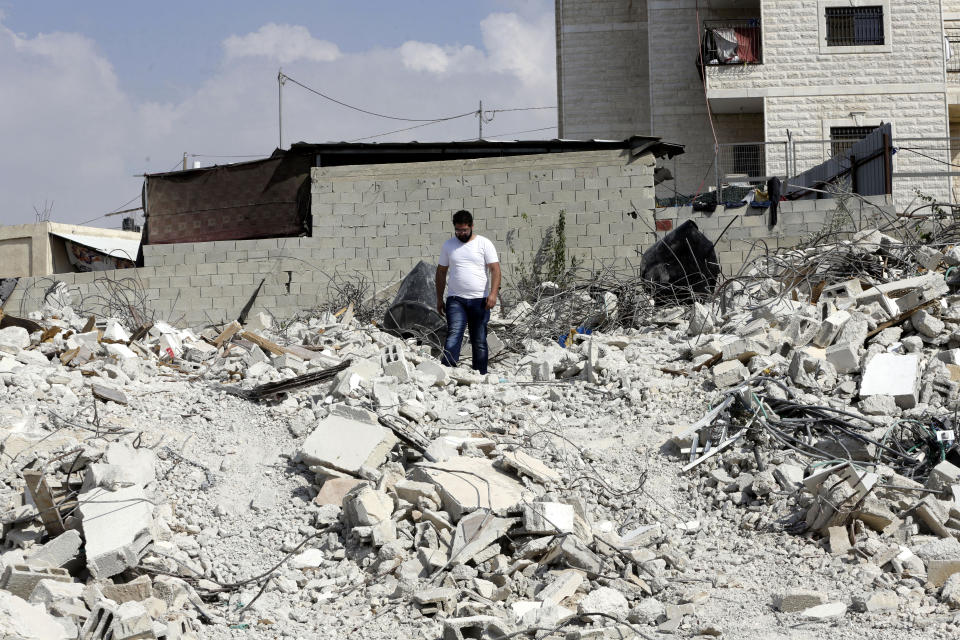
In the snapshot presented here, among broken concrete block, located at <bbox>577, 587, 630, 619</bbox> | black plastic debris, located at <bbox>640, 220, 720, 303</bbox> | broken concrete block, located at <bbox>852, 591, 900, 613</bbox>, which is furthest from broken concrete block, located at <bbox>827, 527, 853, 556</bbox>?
black plastic debris, located at <bbox>640, 220, 720, 303</bbox>

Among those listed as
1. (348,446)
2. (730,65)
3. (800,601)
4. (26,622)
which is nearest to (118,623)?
(26,622)

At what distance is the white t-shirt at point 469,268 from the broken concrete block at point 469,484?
2395 mm

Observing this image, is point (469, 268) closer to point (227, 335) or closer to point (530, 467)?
point (530, 467)

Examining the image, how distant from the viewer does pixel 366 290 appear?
12008 millimetres

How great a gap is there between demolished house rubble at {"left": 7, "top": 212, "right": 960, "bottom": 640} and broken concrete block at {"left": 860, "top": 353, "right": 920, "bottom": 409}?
0.07 ft

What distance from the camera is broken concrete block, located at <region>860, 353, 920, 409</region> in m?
5.58

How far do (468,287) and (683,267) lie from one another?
133 inches

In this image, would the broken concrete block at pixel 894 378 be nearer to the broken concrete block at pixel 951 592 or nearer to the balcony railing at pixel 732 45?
the broken concrete block at pixel 951 592

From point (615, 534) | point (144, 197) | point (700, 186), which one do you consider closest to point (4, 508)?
point (615, 534)

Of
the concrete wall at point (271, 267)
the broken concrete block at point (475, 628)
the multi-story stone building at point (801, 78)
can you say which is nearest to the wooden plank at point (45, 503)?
the broken concrete block at point (475, 628)

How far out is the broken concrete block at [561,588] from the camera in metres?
3.92

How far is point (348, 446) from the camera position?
5090mm

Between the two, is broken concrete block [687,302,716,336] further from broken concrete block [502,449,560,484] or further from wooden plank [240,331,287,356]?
wooden plank [240,331,287,356]

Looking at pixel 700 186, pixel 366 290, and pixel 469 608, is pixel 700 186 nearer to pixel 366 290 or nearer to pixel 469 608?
pixel 366 290
